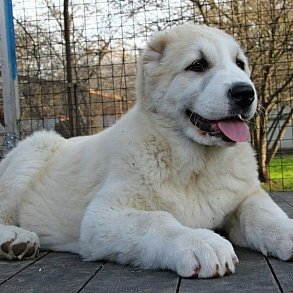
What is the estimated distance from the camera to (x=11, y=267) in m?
2.83

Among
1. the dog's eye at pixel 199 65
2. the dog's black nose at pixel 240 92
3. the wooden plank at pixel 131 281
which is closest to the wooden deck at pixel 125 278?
the wooden plank at pixel 131 281

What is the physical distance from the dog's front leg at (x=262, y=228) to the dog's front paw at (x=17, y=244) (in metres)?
1.14

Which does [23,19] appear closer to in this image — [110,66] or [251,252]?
[110,66]

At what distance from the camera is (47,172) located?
12.3 ft

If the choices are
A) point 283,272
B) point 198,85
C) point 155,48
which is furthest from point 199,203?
point 155,48

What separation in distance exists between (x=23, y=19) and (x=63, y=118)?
1449mm

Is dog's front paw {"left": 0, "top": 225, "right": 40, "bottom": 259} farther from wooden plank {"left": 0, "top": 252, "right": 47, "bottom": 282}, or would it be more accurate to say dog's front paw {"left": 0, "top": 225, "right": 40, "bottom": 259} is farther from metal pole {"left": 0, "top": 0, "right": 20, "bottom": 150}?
metal pole {"left": 0, "top": 0, "right": 20, "bottom": 150}

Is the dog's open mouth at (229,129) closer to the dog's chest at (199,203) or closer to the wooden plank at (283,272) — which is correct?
the dog's chest at (199,203)

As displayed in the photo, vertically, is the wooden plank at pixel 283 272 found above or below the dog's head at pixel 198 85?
below

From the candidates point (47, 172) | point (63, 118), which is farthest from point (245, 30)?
point (47, 172)

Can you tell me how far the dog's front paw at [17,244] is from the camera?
9.95ft

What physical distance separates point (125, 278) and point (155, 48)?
1530 millimetres

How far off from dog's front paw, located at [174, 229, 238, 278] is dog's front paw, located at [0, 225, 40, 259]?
112 centimetres

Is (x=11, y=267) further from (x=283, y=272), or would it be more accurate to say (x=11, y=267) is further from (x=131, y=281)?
(x=283, y=272)
